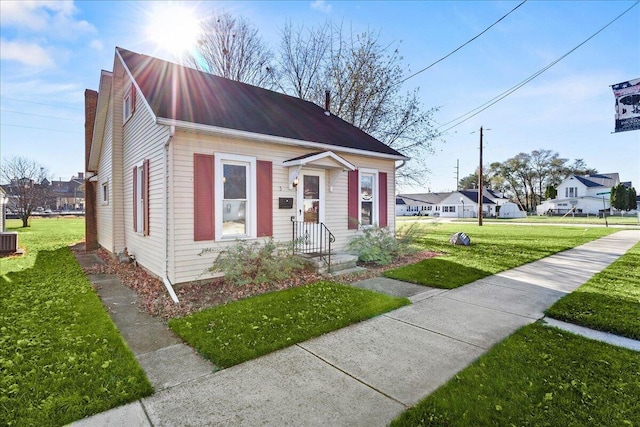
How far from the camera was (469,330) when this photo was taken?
4156mm

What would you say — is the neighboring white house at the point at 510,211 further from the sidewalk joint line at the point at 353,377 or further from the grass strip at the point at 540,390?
the sidewalk joint line at the point at 353,377

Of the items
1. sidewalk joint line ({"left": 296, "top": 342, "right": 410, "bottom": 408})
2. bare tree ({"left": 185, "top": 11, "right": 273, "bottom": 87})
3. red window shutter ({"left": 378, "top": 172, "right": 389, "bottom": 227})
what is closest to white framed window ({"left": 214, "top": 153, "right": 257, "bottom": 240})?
sidewalk joint line ({"left": 296, "top": 342, "right": 410, "bottom": 408})

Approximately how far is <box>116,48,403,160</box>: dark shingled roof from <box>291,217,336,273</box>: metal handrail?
2251mm

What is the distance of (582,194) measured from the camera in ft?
168

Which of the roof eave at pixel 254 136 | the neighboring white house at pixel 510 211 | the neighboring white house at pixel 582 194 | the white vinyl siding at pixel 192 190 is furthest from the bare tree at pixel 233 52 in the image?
the neighboring white house at pixel 582 194

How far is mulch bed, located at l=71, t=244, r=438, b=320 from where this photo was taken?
518 cm

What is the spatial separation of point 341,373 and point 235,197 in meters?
4.70

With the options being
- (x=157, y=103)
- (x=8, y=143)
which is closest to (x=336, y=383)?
(x=157, y=103)

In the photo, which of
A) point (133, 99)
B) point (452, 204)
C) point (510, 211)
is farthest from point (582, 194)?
point (133, 99)

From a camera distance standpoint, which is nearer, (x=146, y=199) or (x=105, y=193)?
(x=146, y=199)

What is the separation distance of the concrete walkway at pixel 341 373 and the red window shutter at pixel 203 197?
76.1 inches

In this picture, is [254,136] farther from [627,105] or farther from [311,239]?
[627,105]

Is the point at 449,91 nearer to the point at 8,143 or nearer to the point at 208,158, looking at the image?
the point at 208,158

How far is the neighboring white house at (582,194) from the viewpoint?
4894 cm
